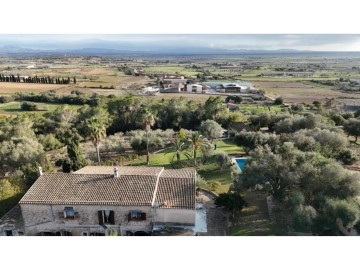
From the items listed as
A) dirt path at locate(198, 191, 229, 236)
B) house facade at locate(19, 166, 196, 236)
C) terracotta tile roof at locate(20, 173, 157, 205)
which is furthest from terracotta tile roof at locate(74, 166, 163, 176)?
dirt path at locate(198, 191, 229, 236)

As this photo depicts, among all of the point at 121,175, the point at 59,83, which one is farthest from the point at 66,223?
the point at 59,83

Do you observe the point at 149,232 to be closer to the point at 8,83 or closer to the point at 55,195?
the point at 55,195

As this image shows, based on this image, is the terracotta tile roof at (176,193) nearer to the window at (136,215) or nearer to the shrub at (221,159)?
the window at (136,215)

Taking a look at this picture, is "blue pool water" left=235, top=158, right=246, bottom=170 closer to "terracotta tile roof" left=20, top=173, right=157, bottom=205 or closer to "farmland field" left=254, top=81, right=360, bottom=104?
"terracotta tile roof" left=20, top=173, right=157, bottom=205

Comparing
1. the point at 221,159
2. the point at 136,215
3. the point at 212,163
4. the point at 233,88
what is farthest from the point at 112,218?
the point at 233,88

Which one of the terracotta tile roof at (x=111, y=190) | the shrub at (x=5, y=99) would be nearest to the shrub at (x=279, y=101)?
the terracotta tile roof at (x=111, y=190)

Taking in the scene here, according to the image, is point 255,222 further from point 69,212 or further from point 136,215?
point 69,212
